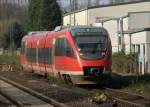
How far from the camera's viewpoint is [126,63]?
42.7 meters

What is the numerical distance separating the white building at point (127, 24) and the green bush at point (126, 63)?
2.09ft

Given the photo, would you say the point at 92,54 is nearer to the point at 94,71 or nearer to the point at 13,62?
the point at 94,71

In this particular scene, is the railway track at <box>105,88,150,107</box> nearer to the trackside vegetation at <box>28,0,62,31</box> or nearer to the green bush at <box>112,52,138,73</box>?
the green bush at <box>112,52,138,73</box>

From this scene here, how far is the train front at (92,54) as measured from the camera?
26.3 metres

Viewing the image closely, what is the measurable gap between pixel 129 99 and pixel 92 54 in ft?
17.4

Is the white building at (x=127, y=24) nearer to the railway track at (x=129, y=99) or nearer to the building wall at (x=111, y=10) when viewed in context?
the building wall at (x=111, y=10)

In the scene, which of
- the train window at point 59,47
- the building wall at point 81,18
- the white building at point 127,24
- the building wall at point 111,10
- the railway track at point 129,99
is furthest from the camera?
the building wall at point 81,18

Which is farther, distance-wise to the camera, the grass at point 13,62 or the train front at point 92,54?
the grass at point 13,62

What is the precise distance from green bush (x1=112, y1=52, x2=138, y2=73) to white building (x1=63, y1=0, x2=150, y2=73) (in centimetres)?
64

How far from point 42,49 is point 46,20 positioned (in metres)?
64.3

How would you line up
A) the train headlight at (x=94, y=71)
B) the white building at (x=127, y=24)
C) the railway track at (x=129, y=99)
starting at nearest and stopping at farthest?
the railway track at (x=129, y=99), the train headlight at (x=94, y=71), the white building at (x=127, y=24)

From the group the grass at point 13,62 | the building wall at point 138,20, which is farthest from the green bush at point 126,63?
the grass at point 13,62

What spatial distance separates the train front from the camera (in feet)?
86.3

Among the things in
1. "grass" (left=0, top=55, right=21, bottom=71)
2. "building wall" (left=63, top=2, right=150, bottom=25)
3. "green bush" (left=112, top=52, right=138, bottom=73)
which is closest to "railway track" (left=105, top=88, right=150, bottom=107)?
"green bush" (left=112, top=52, right=138, bottom=73)
